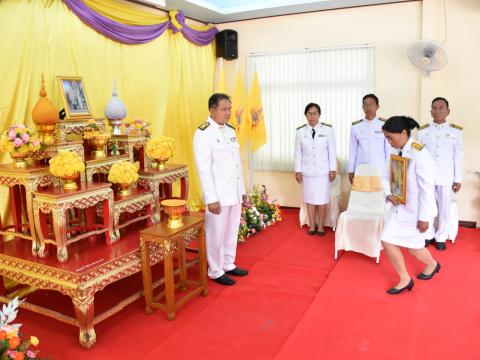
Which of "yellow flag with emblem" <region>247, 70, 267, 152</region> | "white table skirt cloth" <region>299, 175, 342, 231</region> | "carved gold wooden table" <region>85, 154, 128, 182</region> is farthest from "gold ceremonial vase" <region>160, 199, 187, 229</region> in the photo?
"yellow flag with emblem" <region>247, 70, 267, 152</region>

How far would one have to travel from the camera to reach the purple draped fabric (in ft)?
14.1

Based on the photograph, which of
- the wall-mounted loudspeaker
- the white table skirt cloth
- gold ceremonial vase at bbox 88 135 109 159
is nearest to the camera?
gold ceremonial vase at bbox 88 135 109 159

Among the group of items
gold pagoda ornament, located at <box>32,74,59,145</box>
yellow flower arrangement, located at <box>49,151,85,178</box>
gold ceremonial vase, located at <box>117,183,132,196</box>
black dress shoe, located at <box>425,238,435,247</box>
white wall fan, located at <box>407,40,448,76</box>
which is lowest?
black dress shoe, located at <box>425,238,435,247</box>

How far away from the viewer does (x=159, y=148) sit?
3770 mm

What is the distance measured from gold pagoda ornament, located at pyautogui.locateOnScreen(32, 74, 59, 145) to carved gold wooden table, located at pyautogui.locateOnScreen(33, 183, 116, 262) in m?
0.41

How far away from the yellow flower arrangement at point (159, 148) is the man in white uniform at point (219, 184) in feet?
0.83

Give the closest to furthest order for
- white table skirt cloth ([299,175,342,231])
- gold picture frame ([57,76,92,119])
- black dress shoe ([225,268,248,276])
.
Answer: gold picture frame ([57,76,92,119]), black dress shoe ([225,268,248,276]), white table skirt cloth ([299,175,342,231])

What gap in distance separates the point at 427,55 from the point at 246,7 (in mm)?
2427

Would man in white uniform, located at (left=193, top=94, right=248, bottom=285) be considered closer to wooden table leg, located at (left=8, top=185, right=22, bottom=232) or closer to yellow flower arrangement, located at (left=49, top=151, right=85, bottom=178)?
yellow flower arrangement, located at (left=49, top=151, right=85, bottom=178)

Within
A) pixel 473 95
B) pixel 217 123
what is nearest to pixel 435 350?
pixel 217 123

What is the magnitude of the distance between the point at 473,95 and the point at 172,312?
14.3ft

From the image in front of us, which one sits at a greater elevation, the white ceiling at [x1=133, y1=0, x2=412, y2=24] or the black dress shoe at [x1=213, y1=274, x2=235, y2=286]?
the white ceiling at [x1=133, y1=0, x2=412, y2=24]

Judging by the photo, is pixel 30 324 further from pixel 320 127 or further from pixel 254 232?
pixel 320 127

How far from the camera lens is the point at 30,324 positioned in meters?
3.19
